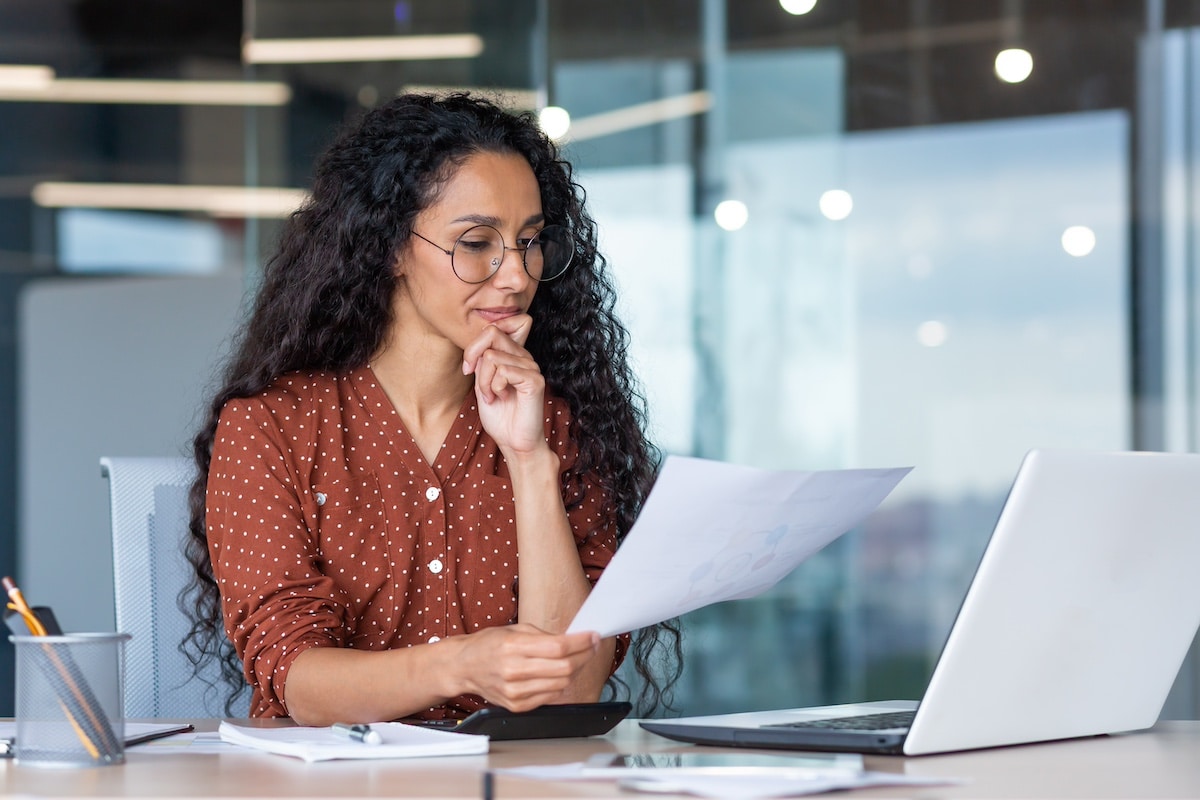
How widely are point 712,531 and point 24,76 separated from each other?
355 cm

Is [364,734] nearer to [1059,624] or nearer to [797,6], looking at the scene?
[1059,624]

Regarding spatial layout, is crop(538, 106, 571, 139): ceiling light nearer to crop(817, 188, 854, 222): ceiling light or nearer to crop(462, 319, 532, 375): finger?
crop(817, 188, 854, 222): ceiling light

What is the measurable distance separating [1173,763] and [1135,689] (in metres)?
0.14

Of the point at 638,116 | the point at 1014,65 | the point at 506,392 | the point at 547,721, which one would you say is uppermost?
the point at 1014,65

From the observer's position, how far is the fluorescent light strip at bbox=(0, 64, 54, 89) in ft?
12.9

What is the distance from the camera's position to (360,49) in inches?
158

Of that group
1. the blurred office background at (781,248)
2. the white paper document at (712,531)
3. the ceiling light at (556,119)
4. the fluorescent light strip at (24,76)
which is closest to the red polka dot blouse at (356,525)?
the white paper document at (712,531)

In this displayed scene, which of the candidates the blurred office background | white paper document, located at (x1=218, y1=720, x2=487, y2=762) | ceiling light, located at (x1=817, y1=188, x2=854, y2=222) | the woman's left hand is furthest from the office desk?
ceiling light, located at (x1=817, y1=188, x2=854, y2=222)

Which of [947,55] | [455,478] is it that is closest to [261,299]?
[455,478]

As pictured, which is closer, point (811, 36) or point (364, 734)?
point (364, 734)

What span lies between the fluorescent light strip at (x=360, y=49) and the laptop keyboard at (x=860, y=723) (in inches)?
122

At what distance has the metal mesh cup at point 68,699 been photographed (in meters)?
1.00

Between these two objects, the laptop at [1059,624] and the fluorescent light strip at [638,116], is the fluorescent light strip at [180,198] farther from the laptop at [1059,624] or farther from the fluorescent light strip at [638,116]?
the laptop at [1059,624]

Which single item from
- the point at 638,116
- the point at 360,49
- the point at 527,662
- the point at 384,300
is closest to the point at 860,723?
the point at 527,662
